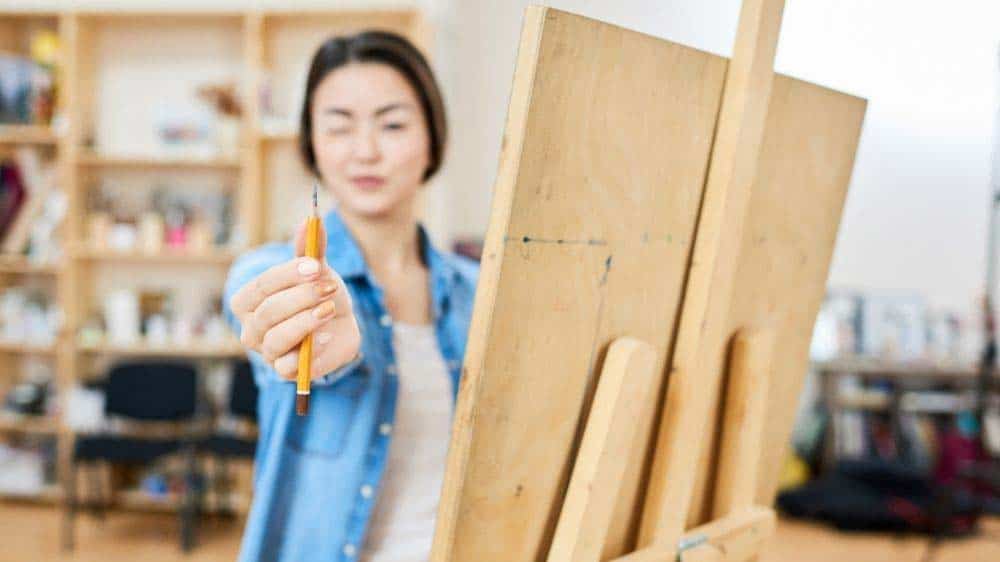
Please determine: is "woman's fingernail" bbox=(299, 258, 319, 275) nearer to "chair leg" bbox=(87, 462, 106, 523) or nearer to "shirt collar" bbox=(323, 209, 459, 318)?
"shirt collar" bbox=(323, 209, 459, 318)

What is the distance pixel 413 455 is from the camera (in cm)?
120

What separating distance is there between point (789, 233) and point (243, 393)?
361cm

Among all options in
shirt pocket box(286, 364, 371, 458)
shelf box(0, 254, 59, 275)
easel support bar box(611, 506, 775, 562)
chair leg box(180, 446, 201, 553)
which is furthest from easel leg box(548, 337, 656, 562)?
shelf box(0, 254, 59, 275)

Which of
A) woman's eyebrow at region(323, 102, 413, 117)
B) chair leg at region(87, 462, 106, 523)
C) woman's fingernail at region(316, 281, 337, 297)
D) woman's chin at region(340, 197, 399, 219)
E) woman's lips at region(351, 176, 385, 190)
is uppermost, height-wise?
woman's eyebrow at region(323, 102, 413, 117)

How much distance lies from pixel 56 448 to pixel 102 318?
2.47 ft

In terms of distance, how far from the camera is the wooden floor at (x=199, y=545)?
396 centimetres

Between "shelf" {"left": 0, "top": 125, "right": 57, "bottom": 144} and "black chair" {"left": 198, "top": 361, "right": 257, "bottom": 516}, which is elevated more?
"shelf" {"left": 0, "top": 125, "right": 57, "bottom": 144}

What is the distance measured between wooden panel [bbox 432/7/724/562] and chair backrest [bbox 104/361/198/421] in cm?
377

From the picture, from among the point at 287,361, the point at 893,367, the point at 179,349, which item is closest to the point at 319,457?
the point at 287,361

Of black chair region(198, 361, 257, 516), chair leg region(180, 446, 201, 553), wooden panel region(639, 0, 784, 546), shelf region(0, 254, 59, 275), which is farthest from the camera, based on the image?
shelf region(0, 254, 59, 275)

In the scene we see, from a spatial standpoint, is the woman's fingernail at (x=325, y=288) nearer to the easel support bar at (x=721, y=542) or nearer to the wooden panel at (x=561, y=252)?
the wooden panel at (x=561, y=252)

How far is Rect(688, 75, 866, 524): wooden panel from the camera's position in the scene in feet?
3.70

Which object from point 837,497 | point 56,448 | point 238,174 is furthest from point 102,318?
point 837,497

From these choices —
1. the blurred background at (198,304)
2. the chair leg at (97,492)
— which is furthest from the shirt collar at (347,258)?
the chair leg at (97,492)
